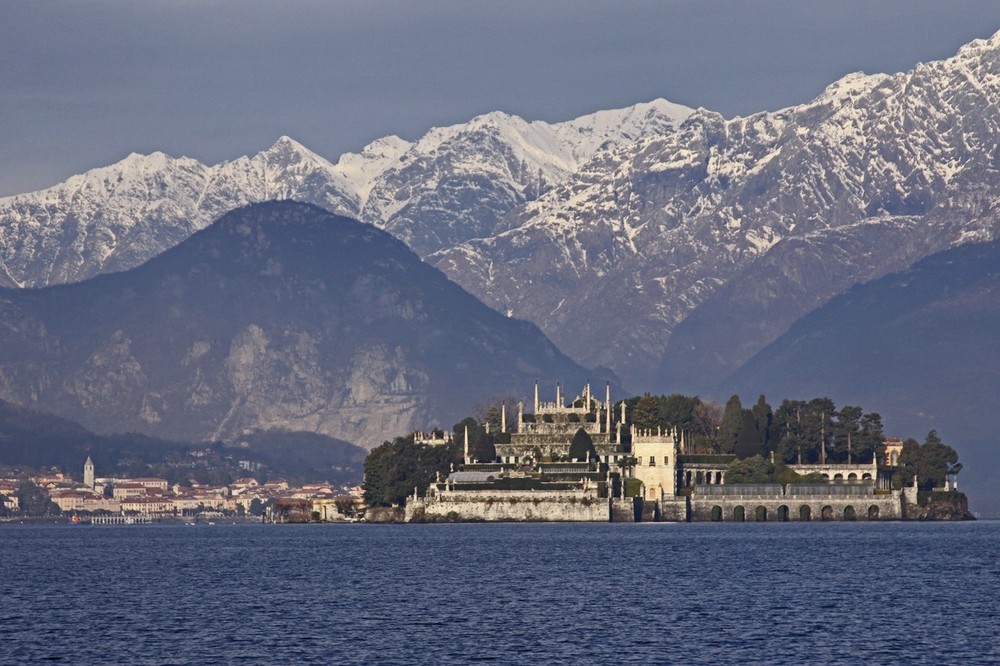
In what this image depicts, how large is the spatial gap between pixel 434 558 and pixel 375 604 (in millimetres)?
49460

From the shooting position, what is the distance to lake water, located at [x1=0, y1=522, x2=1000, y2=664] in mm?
108312

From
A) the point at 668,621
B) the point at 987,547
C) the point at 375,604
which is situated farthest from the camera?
the point at 987,547

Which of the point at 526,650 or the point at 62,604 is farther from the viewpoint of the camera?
the point at 62,604

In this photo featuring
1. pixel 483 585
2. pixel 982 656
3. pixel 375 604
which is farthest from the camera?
pixel 483 585

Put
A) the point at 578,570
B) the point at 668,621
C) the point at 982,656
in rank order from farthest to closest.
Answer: the point at 578,570 < the point at 668,621 < the point at 982,656

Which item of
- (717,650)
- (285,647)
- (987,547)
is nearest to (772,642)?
(717,650)

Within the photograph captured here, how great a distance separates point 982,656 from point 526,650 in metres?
20.7

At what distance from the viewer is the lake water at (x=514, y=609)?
108m

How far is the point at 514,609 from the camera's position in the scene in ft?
419

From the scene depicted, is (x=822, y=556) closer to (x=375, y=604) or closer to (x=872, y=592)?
(x=872, y=592)

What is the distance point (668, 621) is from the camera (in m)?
122

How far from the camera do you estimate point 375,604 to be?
132 metres

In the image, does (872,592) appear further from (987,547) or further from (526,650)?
(987,547)

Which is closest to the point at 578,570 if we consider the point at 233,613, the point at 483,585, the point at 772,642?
the point at 483,585
